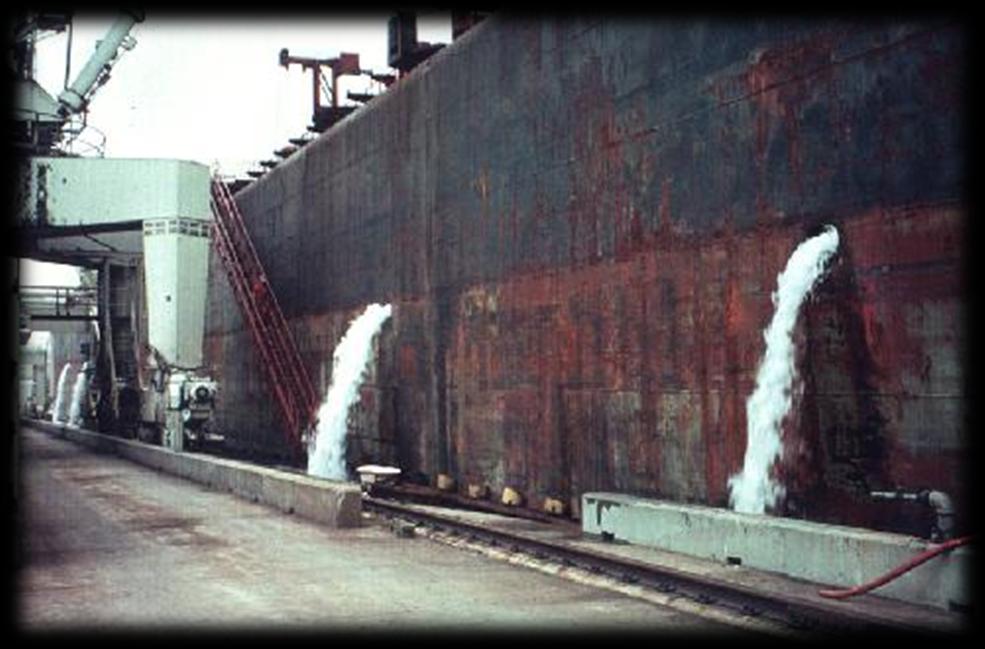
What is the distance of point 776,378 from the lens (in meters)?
10.8

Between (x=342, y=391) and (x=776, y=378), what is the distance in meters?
14.6

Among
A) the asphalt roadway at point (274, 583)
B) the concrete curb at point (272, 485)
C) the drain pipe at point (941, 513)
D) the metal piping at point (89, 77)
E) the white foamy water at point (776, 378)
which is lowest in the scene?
the asphalt roadway at point (274, 583)

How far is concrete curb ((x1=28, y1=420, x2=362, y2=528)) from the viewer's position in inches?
546

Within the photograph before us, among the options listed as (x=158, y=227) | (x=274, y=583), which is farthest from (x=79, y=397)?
(x=274, y=583)

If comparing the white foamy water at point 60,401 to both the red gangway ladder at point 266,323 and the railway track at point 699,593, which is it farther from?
the railway track at point 699,593

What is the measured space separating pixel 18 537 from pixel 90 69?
24.1m

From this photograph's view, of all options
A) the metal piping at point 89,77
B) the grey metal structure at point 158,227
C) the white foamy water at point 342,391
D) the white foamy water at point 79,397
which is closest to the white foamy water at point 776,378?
the white foamy water at point 342,391

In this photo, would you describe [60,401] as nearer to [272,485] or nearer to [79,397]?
[79,397]

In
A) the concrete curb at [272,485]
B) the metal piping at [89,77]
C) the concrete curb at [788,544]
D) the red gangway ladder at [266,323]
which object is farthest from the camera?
the metal piping at [89,77]

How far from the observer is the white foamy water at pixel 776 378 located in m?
10.5

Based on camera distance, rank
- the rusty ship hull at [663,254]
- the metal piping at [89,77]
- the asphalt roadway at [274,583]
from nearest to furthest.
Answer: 1. the asphalt roadway at [274,583]
2. the rusty ship hull at [663,254]
3. the metal piping at [89,77]

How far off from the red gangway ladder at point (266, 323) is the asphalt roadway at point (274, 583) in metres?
11.4

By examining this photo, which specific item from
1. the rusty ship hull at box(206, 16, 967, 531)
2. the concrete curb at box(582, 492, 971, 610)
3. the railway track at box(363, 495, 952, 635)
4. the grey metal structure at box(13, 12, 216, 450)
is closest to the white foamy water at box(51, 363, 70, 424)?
the grey metal structure at box(13, 12, 216, 450)

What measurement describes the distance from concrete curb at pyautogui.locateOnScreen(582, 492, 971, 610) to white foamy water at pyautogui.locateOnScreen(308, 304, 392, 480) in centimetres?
1065
